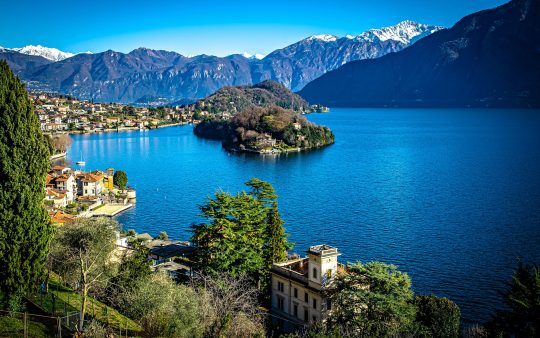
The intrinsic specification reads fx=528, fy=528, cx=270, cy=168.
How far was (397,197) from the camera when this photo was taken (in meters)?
38.5

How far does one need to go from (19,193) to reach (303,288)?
9399mm

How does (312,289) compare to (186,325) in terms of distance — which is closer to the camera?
(186,325)

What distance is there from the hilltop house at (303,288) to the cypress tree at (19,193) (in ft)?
27.0

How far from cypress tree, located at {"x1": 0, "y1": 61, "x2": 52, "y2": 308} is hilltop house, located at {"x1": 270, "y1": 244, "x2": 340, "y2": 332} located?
8220 mm

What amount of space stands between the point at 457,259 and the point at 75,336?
63.0 ft

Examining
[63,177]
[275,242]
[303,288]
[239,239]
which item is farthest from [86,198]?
[303,288]

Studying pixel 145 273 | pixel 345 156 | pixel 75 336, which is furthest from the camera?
pixel 345 156

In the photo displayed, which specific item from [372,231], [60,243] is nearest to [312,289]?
[60,243]

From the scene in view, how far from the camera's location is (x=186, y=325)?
11477 millimetres

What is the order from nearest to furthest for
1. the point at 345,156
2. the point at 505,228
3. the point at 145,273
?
the point at 145,273 → the point at 505,228 → the point at 345,156

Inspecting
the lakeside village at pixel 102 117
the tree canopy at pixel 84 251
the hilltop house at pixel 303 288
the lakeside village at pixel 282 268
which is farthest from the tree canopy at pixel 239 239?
the lakeside village at pixel 102 117

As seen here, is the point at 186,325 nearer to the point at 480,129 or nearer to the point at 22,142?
the point at 22,142

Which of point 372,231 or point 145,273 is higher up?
point 145,273

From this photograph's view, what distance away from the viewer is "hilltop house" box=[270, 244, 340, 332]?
16344 millimetres
